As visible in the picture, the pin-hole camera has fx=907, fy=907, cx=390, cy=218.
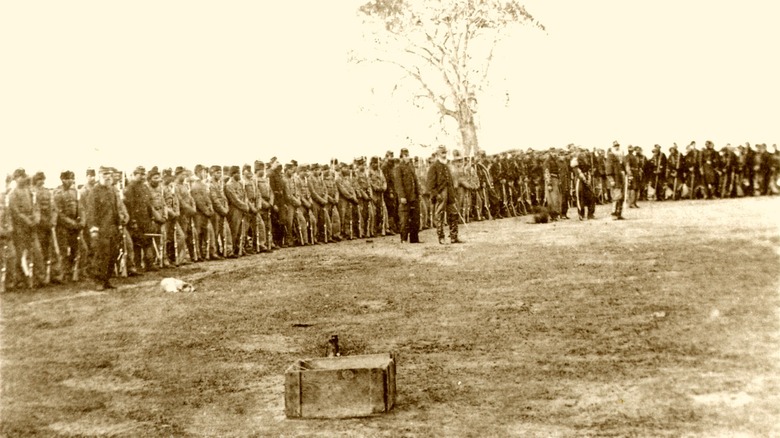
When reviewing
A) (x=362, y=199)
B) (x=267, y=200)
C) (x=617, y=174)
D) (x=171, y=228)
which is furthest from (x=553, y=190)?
(x=171, y=228)

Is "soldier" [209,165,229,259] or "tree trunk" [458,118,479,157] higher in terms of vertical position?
"tree trunk" [458,118,479,157]

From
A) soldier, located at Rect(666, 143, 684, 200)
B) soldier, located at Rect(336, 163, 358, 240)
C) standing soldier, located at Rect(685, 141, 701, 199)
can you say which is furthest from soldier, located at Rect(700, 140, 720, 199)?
soldier, located at Rect(336, 163, 358, 240)

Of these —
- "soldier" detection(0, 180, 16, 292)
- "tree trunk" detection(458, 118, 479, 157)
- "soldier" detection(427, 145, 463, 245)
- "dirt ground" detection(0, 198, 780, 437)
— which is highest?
"tree trunk" detection(458, 118, 479, 157)

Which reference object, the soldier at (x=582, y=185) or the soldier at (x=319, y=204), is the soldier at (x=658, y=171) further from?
the soldier at (x=319, y=204)

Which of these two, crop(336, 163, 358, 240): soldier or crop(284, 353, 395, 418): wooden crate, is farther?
crop(336, 163, 358, 240): soldier

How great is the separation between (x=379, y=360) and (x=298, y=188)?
12962 mm

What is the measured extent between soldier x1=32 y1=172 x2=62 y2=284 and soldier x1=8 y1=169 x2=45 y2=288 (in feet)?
0.31

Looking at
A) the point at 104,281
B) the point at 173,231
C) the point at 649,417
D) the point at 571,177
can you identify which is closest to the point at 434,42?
the point at 571,177

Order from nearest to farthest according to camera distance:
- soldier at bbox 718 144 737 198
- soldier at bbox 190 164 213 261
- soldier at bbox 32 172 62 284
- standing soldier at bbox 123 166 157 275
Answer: soldier at bbox 32 172 62 284
standing soldier at bbox 123 166 157 275
soldier at bbox 190 164 213 261
soldier at bbox 718 144 737 198

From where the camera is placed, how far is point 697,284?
41.6ft

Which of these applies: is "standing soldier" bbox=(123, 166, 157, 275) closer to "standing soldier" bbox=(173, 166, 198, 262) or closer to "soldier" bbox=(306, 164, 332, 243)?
"standing soldier" bbox=(173, 166, 198, 262)

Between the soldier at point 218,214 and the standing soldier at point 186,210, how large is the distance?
0.46 m

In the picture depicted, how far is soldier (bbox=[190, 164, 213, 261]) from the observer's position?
59.4 ft

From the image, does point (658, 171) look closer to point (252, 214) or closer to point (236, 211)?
point (252, 214)
